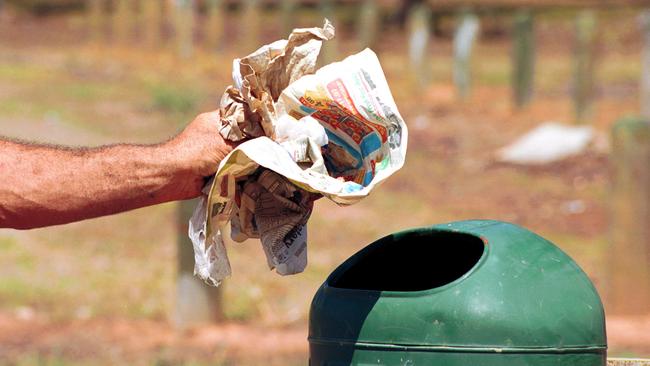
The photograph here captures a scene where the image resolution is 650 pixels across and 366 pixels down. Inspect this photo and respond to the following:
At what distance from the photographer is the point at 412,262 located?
3.24 m

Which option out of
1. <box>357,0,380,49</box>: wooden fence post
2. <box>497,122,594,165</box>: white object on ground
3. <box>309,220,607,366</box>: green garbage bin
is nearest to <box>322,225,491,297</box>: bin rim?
<box>309,220,607,366</box>: green garbage bin

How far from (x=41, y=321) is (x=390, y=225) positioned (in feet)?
10.8

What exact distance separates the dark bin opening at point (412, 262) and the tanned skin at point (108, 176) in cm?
47

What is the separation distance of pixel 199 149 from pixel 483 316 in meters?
0.78

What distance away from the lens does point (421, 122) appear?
14.2 metres

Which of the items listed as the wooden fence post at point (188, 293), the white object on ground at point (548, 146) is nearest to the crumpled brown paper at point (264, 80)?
the wooden fence post at point (188, 293)

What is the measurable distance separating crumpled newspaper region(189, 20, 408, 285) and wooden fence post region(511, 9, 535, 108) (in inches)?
474

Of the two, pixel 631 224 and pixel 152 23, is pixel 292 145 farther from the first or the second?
pixel 152 23

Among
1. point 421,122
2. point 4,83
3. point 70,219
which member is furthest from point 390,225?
point 4,83

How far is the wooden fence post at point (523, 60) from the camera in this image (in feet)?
48.8

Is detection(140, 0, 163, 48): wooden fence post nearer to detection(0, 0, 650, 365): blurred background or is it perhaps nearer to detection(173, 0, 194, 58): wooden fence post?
detection(0, 0, 650, 365): blurred background

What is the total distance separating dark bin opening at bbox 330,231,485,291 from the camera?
3148 millimetres

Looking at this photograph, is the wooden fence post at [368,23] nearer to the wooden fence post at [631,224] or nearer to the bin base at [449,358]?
the wooden fence post at [631,224]

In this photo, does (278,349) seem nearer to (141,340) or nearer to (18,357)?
(141,340)
